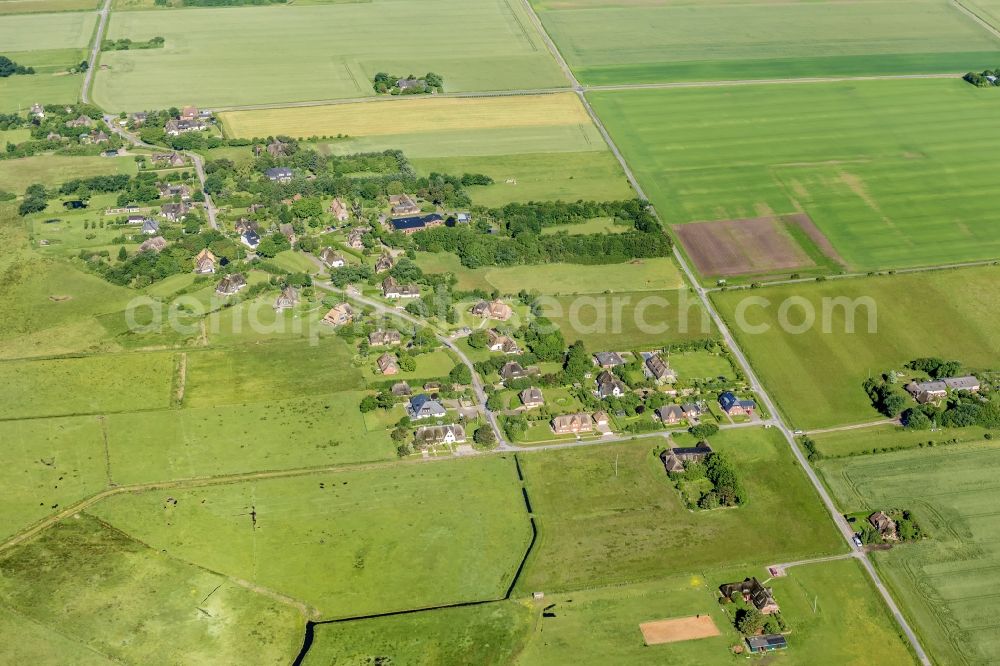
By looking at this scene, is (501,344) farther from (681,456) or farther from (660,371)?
(681,456)

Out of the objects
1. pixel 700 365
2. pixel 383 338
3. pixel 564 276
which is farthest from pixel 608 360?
pixel 383 338

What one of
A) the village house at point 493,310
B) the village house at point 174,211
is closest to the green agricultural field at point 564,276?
the village house at point 493,310

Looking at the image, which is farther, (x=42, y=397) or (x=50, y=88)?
(x=50, y=88)

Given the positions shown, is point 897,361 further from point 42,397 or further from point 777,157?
point 42,397

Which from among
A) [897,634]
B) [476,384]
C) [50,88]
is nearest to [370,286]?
[476,384]

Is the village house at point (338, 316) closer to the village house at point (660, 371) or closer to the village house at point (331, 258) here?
the village house at point (331, 258)

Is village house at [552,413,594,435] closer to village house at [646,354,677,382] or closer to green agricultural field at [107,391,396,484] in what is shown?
village house at [646,354,677,382]

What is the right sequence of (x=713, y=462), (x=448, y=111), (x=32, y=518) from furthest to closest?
(x=448, y=111)
(x=713, y=462)
(x=32, y=518)
